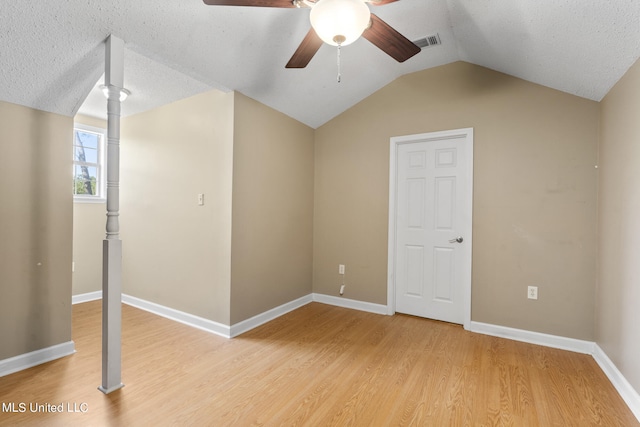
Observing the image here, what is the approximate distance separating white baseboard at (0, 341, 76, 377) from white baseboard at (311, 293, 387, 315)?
8.13ft

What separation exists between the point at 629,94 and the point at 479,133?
1.12 metres

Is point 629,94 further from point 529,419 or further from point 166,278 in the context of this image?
point 166,278

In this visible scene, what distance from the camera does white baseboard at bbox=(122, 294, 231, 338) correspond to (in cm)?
290

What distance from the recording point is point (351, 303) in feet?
12.3

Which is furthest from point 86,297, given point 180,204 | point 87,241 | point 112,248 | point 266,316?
point 112,248

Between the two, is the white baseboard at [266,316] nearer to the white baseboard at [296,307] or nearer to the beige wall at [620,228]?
the white baseboard at [296,307]

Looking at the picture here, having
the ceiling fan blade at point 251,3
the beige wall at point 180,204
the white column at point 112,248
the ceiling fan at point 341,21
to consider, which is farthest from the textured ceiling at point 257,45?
the ceiling fan at point 341,21

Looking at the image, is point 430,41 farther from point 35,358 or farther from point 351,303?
point 35,358

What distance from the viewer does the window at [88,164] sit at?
3.88 metres

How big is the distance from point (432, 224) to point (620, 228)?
1480mm

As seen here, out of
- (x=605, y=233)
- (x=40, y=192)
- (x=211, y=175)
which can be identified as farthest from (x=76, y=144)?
(x=605, y=233)

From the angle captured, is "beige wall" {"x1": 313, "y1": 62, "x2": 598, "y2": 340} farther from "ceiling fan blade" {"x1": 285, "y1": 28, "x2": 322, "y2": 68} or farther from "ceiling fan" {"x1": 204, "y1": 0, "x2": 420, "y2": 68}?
"ceiling fan blade" {"x1": 285, "y1": 28, "x2": 322, "y2": 68}

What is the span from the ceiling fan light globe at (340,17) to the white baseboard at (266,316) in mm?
2503

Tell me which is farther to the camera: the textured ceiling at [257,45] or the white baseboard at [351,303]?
the white baseboard at [351,303]
